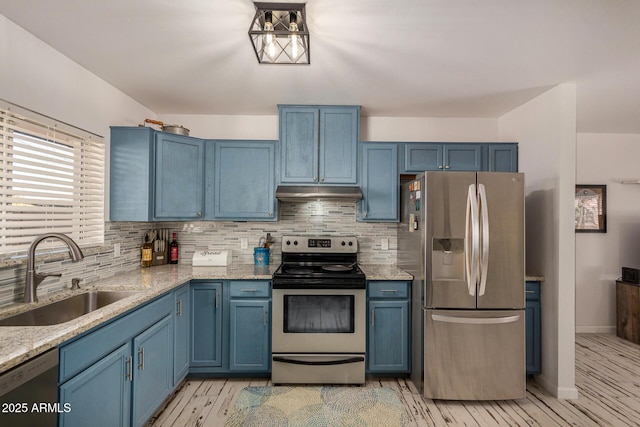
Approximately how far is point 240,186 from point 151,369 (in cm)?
164

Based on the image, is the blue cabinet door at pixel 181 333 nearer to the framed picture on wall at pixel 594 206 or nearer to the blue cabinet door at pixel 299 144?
the blue cabinet door at pixel 299 144

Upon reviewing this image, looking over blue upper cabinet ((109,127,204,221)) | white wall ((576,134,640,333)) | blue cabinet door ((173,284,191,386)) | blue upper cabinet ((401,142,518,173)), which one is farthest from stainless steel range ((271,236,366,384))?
white wall ((576,134,640,333))

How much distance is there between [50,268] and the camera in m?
1.97

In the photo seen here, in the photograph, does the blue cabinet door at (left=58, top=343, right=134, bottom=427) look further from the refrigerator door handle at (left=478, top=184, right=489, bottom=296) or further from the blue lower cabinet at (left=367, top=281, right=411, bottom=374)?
the refrigerator door handle at (left=478, top=184, right=489, bottom=296)

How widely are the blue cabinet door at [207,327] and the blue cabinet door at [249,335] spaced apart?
0.11m

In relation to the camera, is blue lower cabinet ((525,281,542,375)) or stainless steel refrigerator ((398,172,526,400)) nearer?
stainless steel refrigerator ((398,172,526,400))

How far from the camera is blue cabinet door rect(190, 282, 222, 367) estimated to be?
2.65m

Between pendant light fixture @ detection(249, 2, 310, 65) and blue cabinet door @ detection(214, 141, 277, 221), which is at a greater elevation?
pendant light fixture @ detection(249, 2, 310, 65)

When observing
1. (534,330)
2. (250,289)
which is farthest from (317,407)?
(534,330)

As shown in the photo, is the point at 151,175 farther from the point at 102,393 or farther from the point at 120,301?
the point at 102,393

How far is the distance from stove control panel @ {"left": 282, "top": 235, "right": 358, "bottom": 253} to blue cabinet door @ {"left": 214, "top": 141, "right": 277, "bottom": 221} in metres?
0.31

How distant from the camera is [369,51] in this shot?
6.57 feet

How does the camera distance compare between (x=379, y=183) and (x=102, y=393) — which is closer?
(x=102, y=393)

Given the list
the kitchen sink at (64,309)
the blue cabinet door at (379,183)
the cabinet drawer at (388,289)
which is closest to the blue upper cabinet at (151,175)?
the kitchen sink at (64,309)
